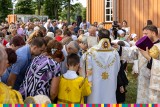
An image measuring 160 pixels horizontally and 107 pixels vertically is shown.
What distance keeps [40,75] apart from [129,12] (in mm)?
14179

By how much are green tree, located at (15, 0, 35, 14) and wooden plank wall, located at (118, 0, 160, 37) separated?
48.7m

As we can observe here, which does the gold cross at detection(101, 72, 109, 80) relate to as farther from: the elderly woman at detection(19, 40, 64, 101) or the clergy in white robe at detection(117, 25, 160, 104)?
the elderly woman at detection(19, 40, 64, 101)

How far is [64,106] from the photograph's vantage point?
2617mm

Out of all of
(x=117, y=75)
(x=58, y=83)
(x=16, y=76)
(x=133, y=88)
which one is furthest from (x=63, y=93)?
(x=133, y=88)

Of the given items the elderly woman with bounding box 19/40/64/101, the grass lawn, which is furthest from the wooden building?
the elderly woman with bounding box 19/40/64/101

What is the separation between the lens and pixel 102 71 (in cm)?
601

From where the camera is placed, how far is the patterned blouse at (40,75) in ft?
14.1

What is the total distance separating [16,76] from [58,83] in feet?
2.15

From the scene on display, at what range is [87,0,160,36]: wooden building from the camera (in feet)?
54.5

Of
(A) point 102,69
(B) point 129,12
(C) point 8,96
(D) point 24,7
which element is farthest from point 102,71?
(D) point 24,7

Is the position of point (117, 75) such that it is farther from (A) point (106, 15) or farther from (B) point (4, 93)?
(A) point (106, 15)

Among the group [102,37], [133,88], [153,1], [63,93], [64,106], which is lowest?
[133,88]

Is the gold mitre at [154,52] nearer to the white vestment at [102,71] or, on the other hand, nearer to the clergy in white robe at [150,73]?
the clergy in white robe at [150,73]

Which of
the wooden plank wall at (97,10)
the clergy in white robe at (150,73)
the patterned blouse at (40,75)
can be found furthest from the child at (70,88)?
the wooden plank wall at (97,10)
